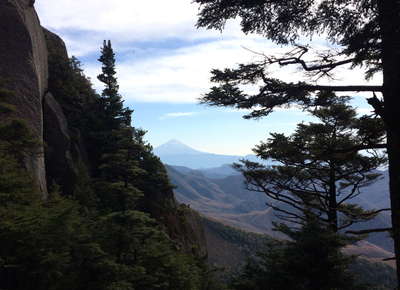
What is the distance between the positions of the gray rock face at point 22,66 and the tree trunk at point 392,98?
16.0 m

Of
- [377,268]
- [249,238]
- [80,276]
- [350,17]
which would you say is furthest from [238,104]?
[249,238]

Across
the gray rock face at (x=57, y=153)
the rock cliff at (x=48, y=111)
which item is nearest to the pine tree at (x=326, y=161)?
the rock cliff at (x=48, y=111)

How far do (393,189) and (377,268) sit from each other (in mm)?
117885

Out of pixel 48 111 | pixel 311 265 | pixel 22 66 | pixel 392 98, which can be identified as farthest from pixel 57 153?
pixel 392 98

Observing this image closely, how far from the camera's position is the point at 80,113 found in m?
27.6

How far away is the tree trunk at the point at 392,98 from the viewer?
213 inches

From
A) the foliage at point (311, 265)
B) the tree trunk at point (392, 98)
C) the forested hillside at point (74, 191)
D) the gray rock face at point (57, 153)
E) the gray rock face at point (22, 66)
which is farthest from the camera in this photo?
the gray rock face at point (57, 153)

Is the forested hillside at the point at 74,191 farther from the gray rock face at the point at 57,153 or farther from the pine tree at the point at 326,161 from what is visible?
the pine tree at the point at 326,161

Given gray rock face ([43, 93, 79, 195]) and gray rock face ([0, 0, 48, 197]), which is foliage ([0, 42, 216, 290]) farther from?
gray rock face ([43, 93, 79, 195])

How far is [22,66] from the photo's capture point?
17.8 meters

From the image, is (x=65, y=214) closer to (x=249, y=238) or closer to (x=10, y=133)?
(x=10, y=133)

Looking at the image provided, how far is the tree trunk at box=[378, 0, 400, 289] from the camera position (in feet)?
17.8

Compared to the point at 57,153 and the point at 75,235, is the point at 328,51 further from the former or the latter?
the point at 57,153

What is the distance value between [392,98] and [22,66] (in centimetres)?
1819
